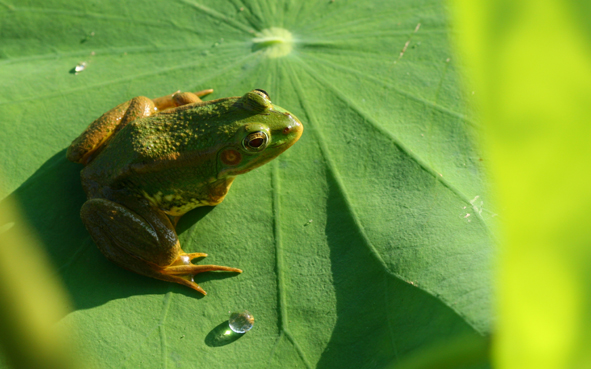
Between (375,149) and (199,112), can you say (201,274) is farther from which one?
(375,149)

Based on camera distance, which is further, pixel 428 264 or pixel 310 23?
pixel 310 23

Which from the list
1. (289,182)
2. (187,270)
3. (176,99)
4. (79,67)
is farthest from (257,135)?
(79,67)

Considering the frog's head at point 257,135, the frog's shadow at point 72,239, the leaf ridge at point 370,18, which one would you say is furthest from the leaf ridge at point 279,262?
the leaf ridge at point 370,18

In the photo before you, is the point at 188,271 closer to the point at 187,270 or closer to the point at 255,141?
the point at 187,270

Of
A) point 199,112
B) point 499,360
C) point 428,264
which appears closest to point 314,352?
point 428,264

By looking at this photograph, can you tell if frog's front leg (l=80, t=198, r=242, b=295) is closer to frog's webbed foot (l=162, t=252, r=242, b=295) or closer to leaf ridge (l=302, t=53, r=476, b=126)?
frog's webbed foot (l=162, t=252, r=242, b=295)

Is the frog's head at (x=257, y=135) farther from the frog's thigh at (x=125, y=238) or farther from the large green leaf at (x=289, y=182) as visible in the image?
the frog's thigh at (x=125, y=238)
